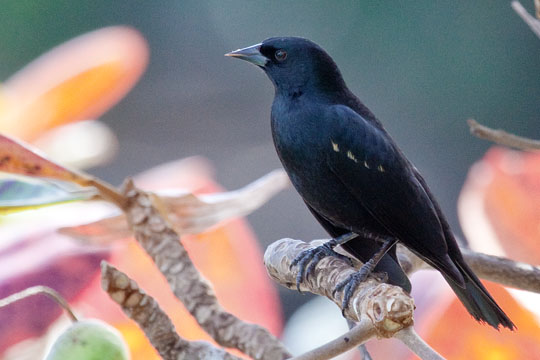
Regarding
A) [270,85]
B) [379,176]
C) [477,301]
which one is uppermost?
[270,85]

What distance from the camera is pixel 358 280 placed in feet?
1.36

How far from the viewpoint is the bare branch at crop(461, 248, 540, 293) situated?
0.45 meters

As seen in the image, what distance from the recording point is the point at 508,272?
461 mm

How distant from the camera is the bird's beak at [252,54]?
679 mm

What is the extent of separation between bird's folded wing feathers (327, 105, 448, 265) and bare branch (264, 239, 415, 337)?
2.4 inches

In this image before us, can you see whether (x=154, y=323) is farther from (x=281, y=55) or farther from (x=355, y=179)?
(x=281, y=55)

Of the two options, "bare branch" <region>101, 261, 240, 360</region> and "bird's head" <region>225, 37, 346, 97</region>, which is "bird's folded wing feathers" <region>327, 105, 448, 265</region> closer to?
"bird's head" <region>225, 37, 346, 97</region>

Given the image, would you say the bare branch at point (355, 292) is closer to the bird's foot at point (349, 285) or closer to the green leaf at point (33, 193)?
the bird's foot at point (349, 285)

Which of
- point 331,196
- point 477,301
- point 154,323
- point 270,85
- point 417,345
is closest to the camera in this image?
point 417,345

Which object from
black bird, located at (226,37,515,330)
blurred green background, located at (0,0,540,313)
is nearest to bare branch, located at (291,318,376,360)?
black bird, located at (226,37,515,330)

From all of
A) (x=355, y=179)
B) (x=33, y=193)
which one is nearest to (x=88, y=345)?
(x=33, y=193)

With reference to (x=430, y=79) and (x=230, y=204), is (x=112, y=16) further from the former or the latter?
(x=230, y=204)

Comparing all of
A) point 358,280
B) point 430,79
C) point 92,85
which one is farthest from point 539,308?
point 430,79

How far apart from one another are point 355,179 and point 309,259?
11 centimetres
